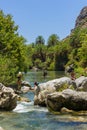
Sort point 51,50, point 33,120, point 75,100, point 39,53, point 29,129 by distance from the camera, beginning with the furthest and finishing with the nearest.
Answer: point 39,53, point 51,50, point 75,100, point 33,120, point 29,129

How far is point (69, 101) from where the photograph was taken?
29.9 meters

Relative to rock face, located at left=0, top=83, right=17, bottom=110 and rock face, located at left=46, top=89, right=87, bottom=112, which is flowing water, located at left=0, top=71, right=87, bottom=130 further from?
rock face, located at left=46, top=89, right=87, bottom=112

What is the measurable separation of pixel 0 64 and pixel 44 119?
58.2 ft

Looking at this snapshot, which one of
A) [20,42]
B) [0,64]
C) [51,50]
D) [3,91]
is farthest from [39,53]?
[3,91]

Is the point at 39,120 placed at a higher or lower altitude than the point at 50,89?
lower

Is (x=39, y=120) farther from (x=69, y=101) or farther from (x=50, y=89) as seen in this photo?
(x=50, y=89)

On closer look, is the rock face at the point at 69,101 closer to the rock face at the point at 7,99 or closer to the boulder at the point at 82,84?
the rock face at the point at 7,99

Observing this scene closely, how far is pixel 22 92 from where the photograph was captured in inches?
1924

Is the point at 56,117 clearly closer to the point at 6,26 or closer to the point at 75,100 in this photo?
the point at 75,100

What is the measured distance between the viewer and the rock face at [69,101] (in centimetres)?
2972

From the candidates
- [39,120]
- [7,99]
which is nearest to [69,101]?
[39,120]

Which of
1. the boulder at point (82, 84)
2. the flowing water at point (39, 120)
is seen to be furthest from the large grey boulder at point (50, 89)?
the flowing water at point (39, 120)

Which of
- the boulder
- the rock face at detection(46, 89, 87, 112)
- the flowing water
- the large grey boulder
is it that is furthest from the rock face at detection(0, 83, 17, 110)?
the boulder

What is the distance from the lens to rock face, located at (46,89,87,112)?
2972cm
